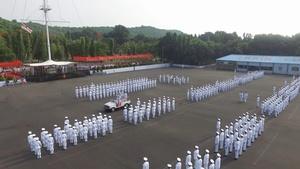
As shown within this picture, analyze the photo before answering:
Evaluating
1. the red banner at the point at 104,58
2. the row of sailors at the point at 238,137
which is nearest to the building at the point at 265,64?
the red banner at the point at 104,58

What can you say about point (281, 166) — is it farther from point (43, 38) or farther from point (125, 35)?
point (125, 35)

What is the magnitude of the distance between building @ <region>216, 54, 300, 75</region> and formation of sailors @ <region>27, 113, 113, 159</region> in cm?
3587

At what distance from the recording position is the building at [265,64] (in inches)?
1607

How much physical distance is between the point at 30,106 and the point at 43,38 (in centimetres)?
3819

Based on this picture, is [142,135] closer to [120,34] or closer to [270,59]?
[270,59]

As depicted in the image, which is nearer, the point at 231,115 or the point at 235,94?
the point at 231,115

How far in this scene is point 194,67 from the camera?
51.4m

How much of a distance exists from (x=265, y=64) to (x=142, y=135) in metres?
35.6

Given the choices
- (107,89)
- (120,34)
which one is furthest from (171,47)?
(120,34)

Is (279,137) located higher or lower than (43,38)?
lower

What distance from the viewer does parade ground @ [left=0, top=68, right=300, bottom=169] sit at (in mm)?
11008

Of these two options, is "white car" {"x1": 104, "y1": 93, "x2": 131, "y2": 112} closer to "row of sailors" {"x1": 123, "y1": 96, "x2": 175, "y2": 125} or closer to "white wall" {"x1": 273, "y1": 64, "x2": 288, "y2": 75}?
"row of sailors" {"x1": 123, "y1": 96, "x2": 175, "y2": 125}

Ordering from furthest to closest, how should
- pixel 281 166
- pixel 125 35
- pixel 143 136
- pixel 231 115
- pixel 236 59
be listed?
1. pixel 125 35
2. pixel 236 59
3. pixel 231 115
4. pixel 143 136
5. pixel 281 166

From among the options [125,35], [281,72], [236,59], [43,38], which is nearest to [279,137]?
[281,72]
